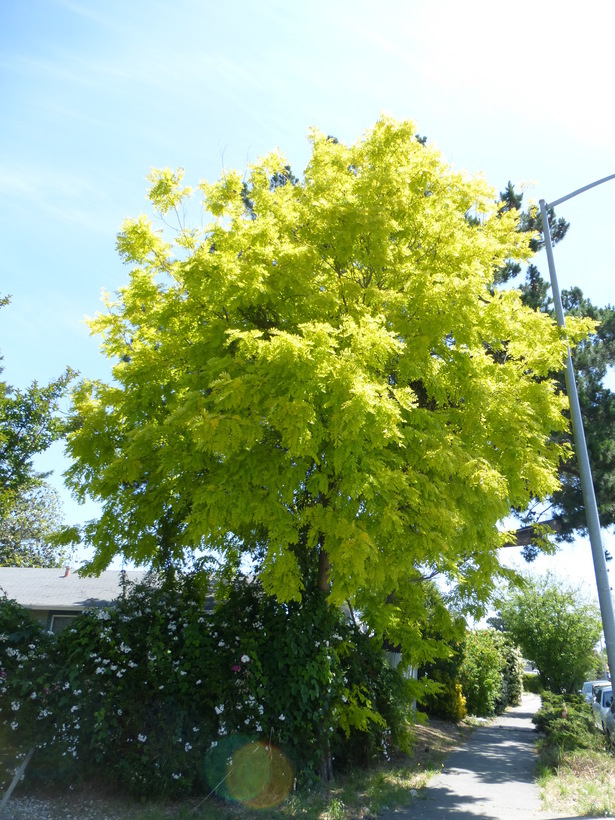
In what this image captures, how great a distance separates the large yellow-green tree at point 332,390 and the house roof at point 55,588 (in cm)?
962

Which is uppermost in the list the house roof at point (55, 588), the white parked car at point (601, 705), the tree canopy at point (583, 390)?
the tree canopy at point (583, 390)

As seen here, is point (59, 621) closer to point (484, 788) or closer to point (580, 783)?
point (484, 788)

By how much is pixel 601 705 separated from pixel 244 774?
14.1 meters

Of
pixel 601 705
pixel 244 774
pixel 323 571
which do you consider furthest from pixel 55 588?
pixel 601 705

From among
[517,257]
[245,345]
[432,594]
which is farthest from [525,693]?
[245,345]

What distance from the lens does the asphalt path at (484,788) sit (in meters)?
8.64

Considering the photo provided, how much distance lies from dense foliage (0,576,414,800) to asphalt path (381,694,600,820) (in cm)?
140

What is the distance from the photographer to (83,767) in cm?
784

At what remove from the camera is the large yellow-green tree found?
7.80 metres

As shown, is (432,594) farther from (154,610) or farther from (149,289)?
(149,289)

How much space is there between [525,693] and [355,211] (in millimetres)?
53026

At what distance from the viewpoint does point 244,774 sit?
8328 millimetres

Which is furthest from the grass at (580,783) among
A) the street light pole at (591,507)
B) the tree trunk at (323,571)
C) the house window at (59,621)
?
the house window at (59,621)

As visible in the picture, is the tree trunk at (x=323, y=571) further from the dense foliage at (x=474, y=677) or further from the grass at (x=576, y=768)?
the dense foliage at (x=474, y=677)
